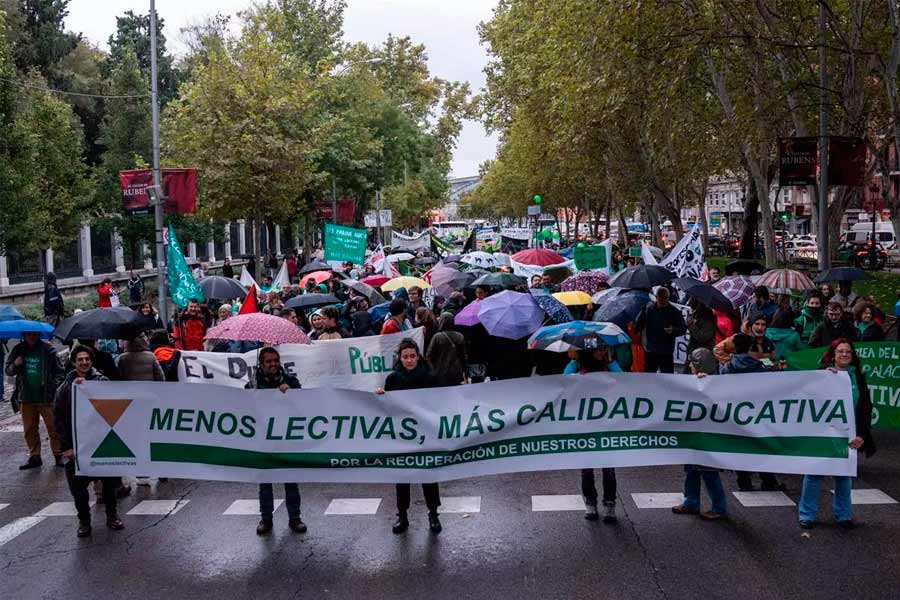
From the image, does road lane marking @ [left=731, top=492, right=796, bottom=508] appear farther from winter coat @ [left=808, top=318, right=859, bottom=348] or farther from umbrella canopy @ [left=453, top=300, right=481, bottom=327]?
umbrella canopy @ [left=453, top=300, right=481, bottom=327]

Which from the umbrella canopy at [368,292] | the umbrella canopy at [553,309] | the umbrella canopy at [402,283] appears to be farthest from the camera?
the umbrella canopy at [402,283]

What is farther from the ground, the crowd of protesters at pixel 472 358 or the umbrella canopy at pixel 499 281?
the umbrella canopy at pixel 499 281

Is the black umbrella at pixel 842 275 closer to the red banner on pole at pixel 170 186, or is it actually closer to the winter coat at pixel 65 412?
the winter coat at pixel 65 412

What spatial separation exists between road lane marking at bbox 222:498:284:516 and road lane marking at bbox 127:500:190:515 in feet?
1.61

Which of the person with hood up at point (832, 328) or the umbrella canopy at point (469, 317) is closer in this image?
the person with hood up at point (832, 328)

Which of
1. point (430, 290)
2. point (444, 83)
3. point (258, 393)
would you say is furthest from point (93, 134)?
point (258, 393)

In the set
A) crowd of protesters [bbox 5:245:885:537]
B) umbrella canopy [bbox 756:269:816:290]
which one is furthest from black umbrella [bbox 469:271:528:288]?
umbrella canopy [bbox 756:269:816:290]

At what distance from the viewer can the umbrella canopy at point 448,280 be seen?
18281 mm

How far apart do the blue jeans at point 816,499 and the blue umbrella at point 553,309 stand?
510 cm

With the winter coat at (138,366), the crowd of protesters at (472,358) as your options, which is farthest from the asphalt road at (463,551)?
the winter coat at (138,366)

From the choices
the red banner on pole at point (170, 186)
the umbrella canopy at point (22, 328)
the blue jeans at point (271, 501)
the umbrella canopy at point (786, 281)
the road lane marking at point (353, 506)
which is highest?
the red banner on pole at point (170, 186)

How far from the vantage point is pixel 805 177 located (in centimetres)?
1828

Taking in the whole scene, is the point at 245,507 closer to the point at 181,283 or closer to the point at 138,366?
the point at 138,366

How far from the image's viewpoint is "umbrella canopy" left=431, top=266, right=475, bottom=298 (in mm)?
18281
